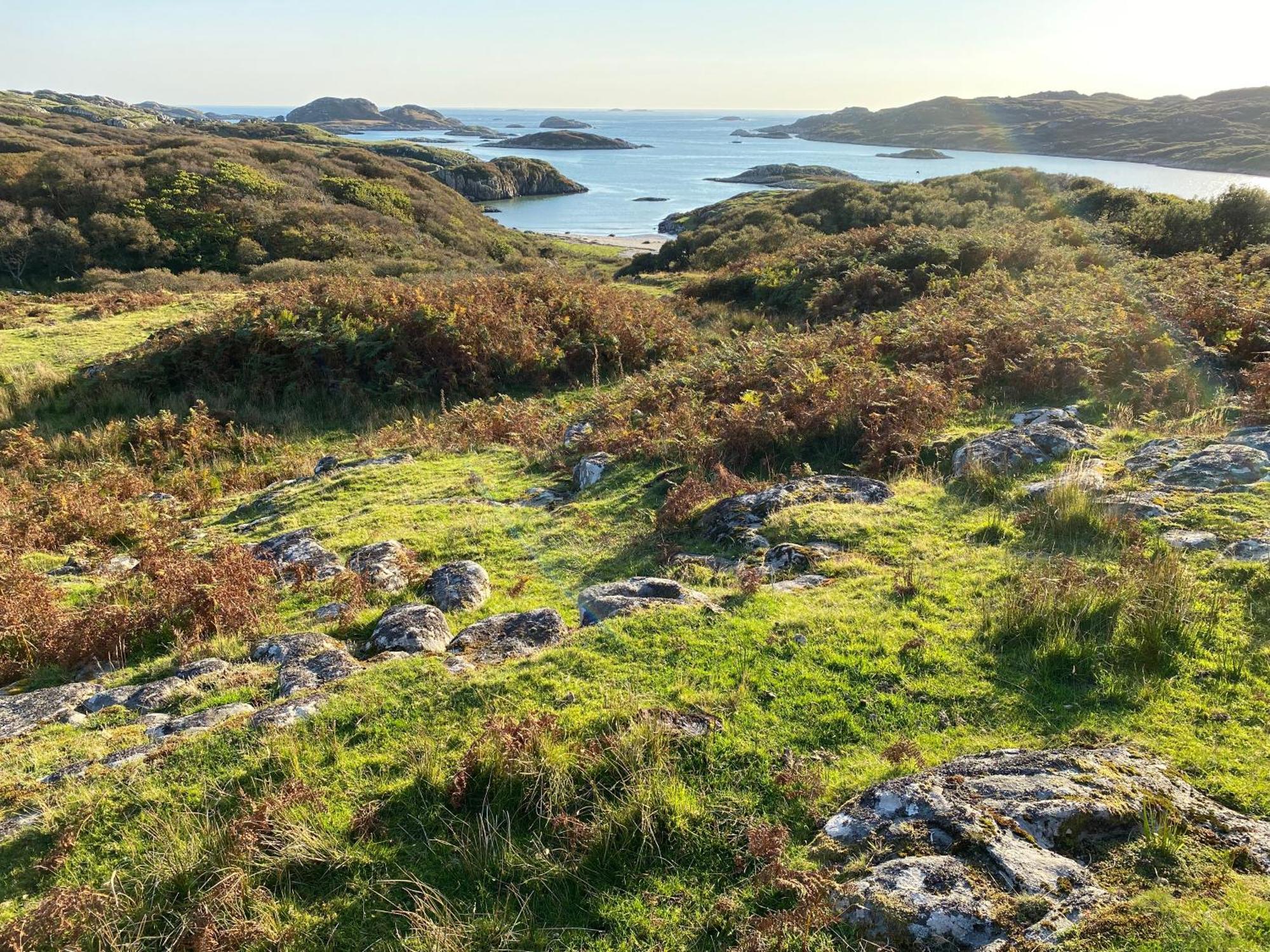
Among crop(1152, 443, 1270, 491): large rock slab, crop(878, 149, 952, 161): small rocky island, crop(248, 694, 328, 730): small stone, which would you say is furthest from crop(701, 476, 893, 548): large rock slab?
crop(878, 149, 952, 161): small rocky island

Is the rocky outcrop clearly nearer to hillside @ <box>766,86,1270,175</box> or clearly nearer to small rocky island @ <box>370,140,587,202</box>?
small rocky island @ <box>370,140,587,202</box>

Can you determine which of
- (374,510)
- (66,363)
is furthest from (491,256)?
(374,510)

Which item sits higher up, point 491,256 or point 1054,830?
point 491,256

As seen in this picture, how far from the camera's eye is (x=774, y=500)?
8.64 metres

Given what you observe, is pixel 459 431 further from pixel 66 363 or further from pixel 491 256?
pixel 491 256

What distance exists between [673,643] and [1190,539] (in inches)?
189

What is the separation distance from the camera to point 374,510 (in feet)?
33.2

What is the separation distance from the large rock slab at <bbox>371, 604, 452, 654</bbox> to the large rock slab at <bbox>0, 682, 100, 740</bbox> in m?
2.35

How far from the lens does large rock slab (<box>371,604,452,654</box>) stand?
6.12 m

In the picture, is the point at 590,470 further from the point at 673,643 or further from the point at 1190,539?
the point at 1190,539

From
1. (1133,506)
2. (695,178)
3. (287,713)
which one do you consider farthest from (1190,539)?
(695,178)

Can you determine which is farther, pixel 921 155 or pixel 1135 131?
pixel 921 155

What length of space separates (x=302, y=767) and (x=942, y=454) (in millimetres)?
8609

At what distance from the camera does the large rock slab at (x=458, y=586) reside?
278 inches
